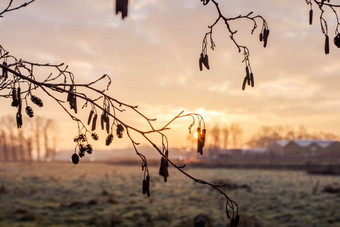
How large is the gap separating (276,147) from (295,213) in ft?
227

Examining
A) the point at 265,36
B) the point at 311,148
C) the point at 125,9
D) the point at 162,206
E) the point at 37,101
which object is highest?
the point at 265,36

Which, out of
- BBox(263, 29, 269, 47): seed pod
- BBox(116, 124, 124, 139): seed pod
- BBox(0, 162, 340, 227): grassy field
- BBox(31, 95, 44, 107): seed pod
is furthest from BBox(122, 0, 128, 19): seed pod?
BBox(0, 162, 340, 227): grassy field

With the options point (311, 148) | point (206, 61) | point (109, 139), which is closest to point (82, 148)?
point (109, 139)

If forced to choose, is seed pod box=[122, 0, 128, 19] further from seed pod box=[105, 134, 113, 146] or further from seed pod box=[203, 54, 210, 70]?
seed pod box=[203, 54, 210, 70]

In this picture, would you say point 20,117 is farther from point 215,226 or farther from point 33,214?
point 33,214

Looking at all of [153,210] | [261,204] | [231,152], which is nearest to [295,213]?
[261,204]

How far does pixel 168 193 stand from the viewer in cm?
2517

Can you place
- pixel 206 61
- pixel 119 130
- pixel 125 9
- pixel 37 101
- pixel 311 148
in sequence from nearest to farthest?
pixel 125 9
pixel 119 130
pixel 37 101
pixel 206 61
pixel 311 148

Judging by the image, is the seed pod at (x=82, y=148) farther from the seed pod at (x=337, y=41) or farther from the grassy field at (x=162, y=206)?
the grassy field at (x=162, y=206)

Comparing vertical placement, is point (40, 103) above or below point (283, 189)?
above

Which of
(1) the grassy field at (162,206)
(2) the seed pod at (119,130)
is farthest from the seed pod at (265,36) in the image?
(1) the grassy field at (162,206)

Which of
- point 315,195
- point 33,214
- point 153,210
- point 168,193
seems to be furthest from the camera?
point 168,193

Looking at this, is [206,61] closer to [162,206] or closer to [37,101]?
[37,101]

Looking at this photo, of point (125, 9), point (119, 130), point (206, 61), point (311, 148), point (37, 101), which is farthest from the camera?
point (311, 148)
